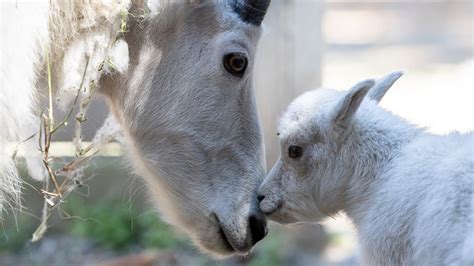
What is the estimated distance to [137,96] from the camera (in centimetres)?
327

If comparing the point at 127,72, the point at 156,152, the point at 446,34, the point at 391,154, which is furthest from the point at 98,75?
the point at 446,34

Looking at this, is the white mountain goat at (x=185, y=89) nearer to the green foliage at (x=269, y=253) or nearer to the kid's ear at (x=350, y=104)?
the kid's ear at (x=350, y=104)

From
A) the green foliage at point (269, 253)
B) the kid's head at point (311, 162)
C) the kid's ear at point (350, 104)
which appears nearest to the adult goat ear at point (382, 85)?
the kid's head at point (311, 162)

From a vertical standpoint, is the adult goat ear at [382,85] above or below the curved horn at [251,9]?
below

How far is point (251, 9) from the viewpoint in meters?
3.22

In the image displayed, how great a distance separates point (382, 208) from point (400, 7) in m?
8.67

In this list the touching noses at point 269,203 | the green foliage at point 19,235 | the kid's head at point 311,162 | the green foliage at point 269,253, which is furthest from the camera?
the green foliage at point 19,235

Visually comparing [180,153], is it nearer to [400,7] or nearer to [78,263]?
[78,263]

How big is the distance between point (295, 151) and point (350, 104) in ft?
1.00

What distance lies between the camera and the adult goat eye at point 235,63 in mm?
3217

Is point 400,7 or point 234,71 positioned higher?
point 234,71

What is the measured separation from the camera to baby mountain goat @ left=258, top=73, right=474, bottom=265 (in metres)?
2.57

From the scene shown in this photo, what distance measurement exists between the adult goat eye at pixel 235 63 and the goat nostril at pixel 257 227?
0.54 metres

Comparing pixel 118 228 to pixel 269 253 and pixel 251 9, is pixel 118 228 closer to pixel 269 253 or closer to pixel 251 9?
pixel 269 253
